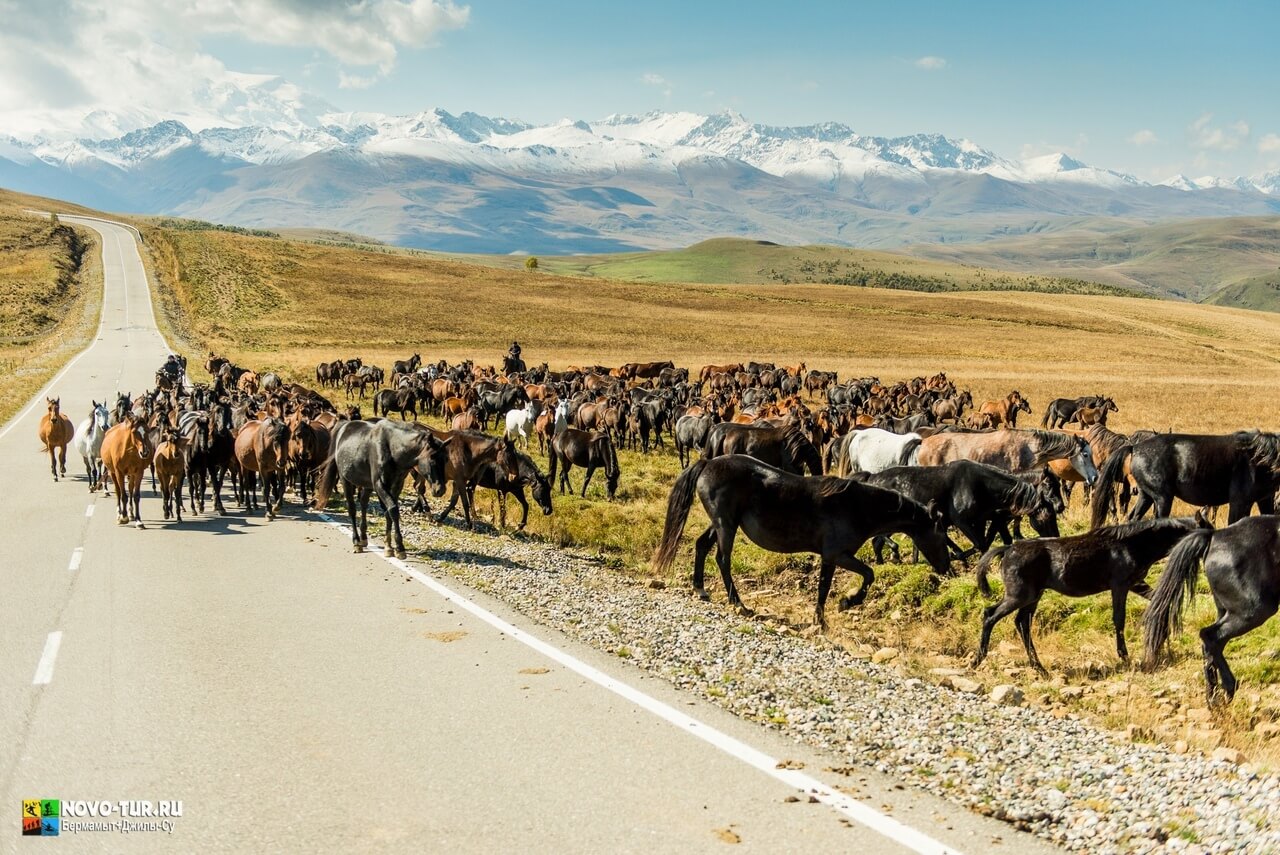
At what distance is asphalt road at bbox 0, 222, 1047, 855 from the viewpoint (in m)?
5.75

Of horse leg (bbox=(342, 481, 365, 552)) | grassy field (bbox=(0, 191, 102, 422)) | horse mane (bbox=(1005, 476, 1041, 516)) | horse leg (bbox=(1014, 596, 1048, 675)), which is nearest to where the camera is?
horse leg (bbox=(1014, 596, 1048, 675))

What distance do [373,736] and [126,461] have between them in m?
11.8

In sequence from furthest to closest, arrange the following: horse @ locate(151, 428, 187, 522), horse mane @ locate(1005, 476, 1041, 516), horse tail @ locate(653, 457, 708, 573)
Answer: horse @ locate(151, 428, 187, 522) → horse mane @ locate(1005, 476, 1041, 516) → horse tail @ locate(653, 457, 708, 573)

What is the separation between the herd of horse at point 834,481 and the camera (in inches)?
396

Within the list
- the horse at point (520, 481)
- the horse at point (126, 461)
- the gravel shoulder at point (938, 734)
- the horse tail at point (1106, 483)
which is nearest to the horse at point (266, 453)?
the horse at point (126, 461)

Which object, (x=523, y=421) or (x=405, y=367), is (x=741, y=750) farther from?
(x=405, y=367)

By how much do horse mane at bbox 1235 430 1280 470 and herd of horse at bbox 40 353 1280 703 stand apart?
26mm

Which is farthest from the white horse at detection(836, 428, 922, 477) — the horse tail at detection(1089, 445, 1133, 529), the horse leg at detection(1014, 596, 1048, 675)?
the horse leg at detection(1014, 596, 1048, 675)

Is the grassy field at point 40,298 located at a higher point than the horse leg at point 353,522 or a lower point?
higher

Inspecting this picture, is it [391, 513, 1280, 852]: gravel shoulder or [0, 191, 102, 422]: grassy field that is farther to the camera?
[0, 191, 102, 422]: grassy field

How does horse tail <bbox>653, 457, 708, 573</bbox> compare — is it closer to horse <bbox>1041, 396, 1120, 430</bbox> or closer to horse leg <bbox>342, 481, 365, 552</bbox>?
horse leg <bbox>342, 481, 365, 552</bbox>

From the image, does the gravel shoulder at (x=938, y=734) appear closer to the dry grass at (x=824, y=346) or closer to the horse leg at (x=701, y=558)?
the horse leg at (x=701, y=558)

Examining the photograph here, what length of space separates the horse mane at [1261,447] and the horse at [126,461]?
1789cm

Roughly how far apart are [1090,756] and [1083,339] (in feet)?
284
